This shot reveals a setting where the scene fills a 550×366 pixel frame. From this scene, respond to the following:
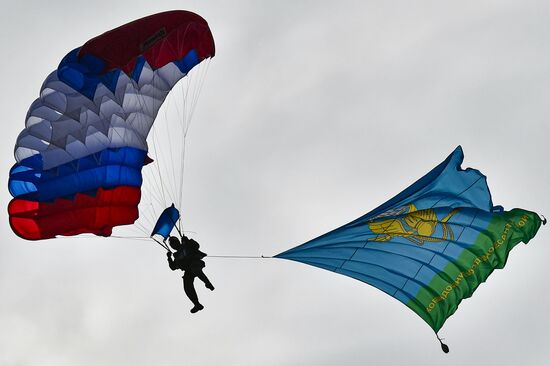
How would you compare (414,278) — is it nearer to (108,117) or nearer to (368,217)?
(368,217)

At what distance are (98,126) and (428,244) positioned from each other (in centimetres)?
538

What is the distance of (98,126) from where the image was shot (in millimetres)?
20578

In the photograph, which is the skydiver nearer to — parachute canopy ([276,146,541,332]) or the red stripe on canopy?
parachute canopy ([276,146,541,332])

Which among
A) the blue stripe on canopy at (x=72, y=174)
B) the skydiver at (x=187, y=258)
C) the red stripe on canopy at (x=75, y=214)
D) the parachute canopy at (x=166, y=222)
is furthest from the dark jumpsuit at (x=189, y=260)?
the blue stripe on canopy at (x=72, y=174)

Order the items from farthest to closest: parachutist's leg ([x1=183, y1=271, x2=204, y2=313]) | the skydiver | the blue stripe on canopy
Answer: the blue stripe on canopy → parachutist's leg ([x1=183, y1=271, x2=204, y2=313]) → the skydiver

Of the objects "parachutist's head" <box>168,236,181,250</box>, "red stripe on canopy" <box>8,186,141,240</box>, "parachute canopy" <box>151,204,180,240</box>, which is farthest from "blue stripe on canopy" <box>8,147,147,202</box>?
"parachutist's head" <box>168,236,181,250</box>

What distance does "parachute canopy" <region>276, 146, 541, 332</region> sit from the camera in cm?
2025

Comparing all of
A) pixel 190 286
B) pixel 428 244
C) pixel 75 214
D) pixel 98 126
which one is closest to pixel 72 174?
pixel 75 214

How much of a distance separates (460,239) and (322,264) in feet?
7.23

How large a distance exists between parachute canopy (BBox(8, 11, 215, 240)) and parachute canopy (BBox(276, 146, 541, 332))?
300 centimetres

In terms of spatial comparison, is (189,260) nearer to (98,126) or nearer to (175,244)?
(175,244)

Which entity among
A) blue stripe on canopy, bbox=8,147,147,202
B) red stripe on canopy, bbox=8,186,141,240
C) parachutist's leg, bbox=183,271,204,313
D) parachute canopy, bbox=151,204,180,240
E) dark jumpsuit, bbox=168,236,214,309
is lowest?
parachutist's leg, bbox=183,271,204,313

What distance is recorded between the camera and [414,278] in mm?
21031

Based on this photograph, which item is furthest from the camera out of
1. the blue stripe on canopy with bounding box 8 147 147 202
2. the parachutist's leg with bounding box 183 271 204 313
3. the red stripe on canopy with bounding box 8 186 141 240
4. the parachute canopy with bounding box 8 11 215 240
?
the red stripe on canopy with bounding box 8 186 141 240
